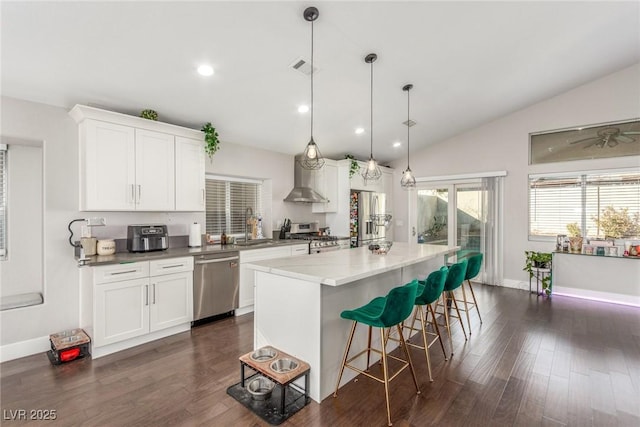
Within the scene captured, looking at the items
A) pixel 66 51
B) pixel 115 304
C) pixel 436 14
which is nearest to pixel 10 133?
pixel 66 51

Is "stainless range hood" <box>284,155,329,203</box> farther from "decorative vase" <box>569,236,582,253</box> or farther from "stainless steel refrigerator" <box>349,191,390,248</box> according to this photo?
"decorative vase" <box>569,236,582,253</box>

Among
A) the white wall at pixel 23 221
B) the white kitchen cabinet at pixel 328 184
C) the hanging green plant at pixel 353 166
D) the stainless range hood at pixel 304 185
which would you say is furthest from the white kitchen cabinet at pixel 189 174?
the hanging green plant at pixel 353 166

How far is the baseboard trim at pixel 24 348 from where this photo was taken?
9.27ft

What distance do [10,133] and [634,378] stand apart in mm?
5937

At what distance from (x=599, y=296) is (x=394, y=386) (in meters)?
4.47

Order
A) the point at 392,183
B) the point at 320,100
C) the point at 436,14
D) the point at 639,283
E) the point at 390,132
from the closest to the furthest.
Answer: the point at 436,14
the point at 320,100
the point at 639,283
the point at 390,132
the point at 392,183

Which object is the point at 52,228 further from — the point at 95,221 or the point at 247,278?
the point at 247,278

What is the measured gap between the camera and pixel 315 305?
2.21 metres

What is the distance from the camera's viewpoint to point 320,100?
3.96 m

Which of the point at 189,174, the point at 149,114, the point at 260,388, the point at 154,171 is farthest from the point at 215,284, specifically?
the point at 149,114

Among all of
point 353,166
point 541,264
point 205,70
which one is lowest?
point 541,264

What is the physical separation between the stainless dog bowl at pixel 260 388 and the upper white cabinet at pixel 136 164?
2.28m

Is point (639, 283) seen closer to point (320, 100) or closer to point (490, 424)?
point (490, 424)

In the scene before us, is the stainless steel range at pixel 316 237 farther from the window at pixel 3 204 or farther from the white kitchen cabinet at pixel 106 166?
the window at pixel 3 204
